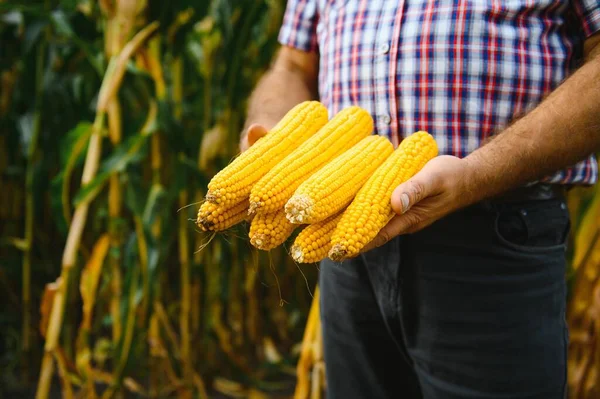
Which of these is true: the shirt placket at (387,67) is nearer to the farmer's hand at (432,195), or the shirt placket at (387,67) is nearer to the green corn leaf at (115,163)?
the farmer's hand at (432,195)

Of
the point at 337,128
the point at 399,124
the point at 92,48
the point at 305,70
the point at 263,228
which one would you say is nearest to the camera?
the point at 263,228

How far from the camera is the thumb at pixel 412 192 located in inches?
26.5

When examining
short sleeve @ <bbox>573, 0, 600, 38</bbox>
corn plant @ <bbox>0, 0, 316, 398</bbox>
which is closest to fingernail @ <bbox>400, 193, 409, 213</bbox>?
short sleeve @ <bbox>573, 0, 600, 38</bbox>

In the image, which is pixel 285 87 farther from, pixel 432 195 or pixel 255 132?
pixel 432 195

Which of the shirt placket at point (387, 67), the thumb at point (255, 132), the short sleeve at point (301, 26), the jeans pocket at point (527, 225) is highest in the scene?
the short sleeve at point (301, 26)

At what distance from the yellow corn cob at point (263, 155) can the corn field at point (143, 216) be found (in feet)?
1.22

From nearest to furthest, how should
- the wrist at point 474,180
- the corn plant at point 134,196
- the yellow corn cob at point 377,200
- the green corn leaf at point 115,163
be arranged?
the yellow corn cob at point 377,200 < the wrist at point 474,180 < the green corn leaf at point 115,163 < the corn plant at point 134,196

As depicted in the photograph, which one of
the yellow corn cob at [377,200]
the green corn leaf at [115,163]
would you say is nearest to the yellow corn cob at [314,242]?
the yellow corn cob at [377,200]

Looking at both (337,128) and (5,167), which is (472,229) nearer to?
(337,128)

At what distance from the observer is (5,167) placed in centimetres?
239

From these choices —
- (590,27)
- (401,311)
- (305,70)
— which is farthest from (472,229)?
(305,70)

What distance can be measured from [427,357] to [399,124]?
0.41m

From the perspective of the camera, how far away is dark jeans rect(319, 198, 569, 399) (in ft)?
2.89

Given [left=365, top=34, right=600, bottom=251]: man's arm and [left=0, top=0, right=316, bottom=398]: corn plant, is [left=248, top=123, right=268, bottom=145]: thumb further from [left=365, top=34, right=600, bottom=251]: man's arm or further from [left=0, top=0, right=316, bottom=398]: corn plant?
[left=0, top=0, right=316, bottom=398]: corn plant
